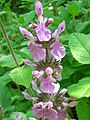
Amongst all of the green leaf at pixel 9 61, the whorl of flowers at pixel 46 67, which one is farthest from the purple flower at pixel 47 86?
the green leaf at pixel 9 61

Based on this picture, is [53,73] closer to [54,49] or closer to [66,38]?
[54,49]

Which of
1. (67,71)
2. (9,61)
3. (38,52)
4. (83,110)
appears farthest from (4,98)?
(38,52)

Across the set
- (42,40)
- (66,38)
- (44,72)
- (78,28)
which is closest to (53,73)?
(44,72)

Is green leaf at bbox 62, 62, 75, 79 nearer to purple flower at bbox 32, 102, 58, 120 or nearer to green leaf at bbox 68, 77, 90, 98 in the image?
green leaf at bbox 68, 77, 90, 98

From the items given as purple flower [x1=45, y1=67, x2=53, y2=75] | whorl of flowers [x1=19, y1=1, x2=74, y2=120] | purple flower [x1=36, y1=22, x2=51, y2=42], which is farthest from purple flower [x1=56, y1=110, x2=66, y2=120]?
purple flower [x1=36, y1=22, x2=51, y2=42]

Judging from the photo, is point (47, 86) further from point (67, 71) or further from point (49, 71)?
point (67, 71)

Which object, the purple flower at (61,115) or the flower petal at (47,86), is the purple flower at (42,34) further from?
the purple flower at (61,115)
